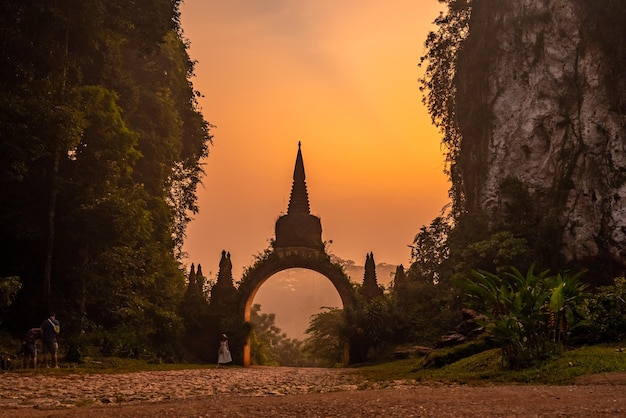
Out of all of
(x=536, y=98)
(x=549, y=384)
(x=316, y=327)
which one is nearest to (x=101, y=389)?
(x=549, y=384)

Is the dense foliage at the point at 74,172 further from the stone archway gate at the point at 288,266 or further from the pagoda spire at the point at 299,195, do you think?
the pagoda spire at the point at 299,195

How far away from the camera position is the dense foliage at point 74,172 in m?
13.5

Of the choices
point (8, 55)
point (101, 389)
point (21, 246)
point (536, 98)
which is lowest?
point (101, 389)

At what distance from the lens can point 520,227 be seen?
65.6 ft

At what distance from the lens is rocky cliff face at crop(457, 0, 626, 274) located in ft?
62.1

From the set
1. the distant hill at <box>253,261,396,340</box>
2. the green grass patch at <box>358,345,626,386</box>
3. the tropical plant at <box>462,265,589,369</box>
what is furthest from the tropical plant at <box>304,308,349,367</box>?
the distant hill at <box>253,261,396,340</box>

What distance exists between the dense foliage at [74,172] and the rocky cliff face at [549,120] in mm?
13754

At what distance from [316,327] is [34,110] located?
20010mm

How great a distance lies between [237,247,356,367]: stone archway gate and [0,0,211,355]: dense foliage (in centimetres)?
497

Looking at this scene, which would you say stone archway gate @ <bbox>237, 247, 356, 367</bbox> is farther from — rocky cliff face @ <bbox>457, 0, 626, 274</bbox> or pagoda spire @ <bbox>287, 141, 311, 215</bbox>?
rocky cliff face @ <bbox>457, 0, 626, 274</bbox>

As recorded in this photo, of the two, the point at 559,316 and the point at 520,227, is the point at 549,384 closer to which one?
the point at 559,316

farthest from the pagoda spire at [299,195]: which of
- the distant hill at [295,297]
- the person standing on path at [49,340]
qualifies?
the distant hill at [295,297]

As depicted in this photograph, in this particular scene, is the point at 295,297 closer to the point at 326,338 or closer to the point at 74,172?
the point at 326,338

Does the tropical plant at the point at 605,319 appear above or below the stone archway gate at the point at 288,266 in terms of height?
below
